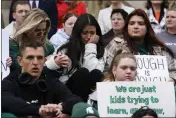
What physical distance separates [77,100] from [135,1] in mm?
8332

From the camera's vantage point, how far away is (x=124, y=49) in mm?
9859

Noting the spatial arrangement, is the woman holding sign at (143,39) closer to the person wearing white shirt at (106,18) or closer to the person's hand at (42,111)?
the person's hand at (42,111)

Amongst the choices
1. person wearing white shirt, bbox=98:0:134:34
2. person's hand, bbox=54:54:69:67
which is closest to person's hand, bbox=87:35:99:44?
person's hand, bbox=54:54:69:67

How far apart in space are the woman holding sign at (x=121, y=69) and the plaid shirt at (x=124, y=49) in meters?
0.73

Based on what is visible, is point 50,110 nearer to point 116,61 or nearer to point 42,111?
point 42,111

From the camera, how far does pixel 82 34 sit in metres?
10.3

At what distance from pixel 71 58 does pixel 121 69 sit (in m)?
1.17

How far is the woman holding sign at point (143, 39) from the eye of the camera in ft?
32.9

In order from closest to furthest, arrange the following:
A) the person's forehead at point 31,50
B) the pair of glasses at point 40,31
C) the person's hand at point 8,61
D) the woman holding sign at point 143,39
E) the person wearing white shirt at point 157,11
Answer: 1. the person's forehead at point 31,50
2. the person's hand at point 8,61
3. the pair of glasses at point 40,31
4. the woman holding sign at point 143,39
5. the person wearing white shirt at point 157,11

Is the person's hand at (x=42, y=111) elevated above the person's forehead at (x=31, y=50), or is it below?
below

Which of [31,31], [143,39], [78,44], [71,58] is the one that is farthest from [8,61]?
[143,39]

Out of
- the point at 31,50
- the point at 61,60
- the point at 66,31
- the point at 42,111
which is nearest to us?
the point at 42,111

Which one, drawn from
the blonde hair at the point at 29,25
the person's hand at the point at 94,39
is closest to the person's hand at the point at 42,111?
the blonde hair at the point at 29,25

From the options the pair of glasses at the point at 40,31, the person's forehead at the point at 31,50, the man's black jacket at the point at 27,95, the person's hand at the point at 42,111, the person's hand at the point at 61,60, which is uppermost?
the pair of glasses at the point at 40,31
